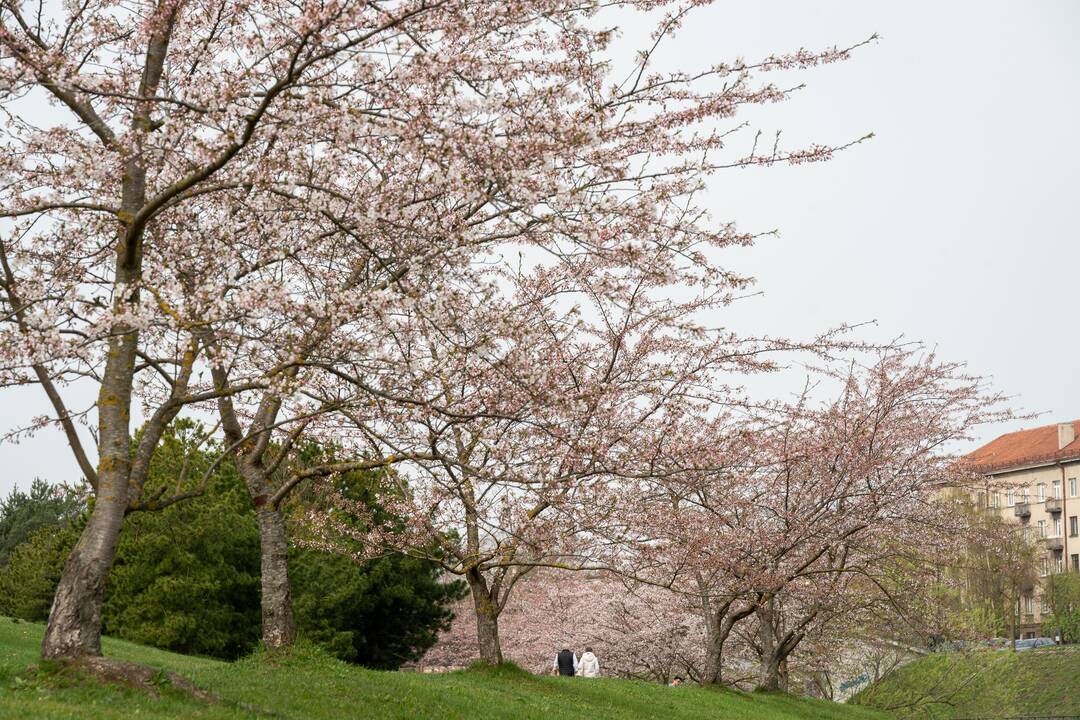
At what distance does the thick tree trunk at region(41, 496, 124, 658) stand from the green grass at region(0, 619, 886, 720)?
0.33m

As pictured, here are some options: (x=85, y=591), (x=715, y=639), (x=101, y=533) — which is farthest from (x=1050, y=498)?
(x=85, y=591)

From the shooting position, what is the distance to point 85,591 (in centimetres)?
866

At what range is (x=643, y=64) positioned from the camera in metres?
8.13

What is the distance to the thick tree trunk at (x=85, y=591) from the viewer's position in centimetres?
850

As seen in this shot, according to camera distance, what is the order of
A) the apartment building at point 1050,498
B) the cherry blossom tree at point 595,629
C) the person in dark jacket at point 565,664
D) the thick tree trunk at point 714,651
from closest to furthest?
1. the thick tree trunk at point 714,651
2. the person in dark jacket at point 565,664
3. the cherry blossom tree at point 595,629
4. the apartment building at point 1050,498

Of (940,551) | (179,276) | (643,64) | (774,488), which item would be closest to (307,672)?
(179,276)

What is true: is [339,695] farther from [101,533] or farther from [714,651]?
[714,651]

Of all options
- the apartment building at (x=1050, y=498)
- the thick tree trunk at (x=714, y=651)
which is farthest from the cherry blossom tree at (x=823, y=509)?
the apartment building at (x=1050, y=498)

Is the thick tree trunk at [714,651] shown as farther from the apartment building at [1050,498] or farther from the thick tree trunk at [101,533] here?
the apartment building at [1050,498]

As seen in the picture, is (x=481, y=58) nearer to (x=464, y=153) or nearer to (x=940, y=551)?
(x=464, y=153)

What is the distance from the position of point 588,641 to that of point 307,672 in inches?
853

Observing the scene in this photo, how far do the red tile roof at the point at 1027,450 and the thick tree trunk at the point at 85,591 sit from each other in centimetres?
6531

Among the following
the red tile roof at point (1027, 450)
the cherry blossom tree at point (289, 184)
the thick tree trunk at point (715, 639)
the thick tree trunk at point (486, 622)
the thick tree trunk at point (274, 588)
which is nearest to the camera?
the cherry blossom tree at point (289, 184)

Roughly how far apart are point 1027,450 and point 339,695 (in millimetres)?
72442
